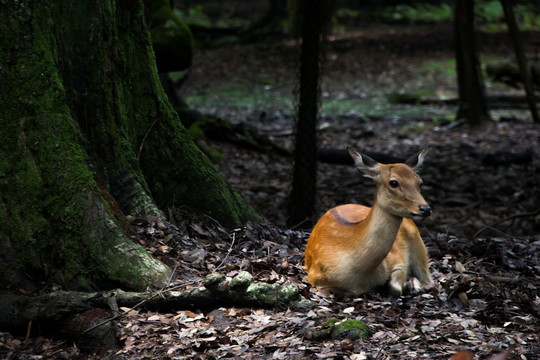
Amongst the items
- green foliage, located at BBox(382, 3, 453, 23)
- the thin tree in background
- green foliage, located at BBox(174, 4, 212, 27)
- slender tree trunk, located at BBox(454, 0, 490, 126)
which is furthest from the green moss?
green foliage, located at BBox(382, 3, 453, 23)

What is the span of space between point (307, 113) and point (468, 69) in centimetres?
688

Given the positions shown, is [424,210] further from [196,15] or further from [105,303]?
[196,15]

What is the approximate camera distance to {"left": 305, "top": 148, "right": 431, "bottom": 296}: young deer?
15.9 ft

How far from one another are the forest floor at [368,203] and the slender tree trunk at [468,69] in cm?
36

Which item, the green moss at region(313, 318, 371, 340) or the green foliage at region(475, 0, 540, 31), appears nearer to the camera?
the green moss at region(313, 318, 371, 340)

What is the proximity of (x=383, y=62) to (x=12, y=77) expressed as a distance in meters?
18.4

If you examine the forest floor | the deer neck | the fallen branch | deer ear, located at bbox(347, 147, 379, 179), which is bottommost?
the forest floor

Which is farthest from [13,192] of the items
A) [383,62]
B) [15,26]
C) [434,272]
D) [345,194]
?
[383,62]

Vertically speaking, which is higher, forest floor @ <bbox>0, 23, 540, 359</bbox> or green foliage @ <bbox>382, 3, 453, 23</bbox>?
green foliage @ <bbox>382, 3, 453, 23</bbox>

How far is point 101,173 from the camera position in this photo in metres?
5.23

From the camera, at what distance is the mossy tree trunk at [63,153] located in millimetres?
4547

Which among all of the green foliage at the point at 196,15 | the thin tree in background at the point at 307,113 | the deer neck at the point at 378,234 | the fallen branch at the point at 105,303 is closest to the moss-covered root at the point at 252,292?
the fallen branch at the point at 105,303

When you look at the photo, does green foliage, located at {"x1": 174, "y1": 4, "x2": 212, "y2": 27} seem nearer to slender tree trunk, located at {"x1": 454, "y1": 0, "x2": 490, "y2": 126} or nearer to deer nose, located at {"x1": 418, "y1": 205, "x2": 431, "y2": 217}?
slender tree trunk, located at {"x1": 454, "y1": 0, "x2": 490, "y2": 126}

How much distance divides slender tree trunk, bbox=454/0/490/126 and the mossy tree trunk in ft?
32.0
